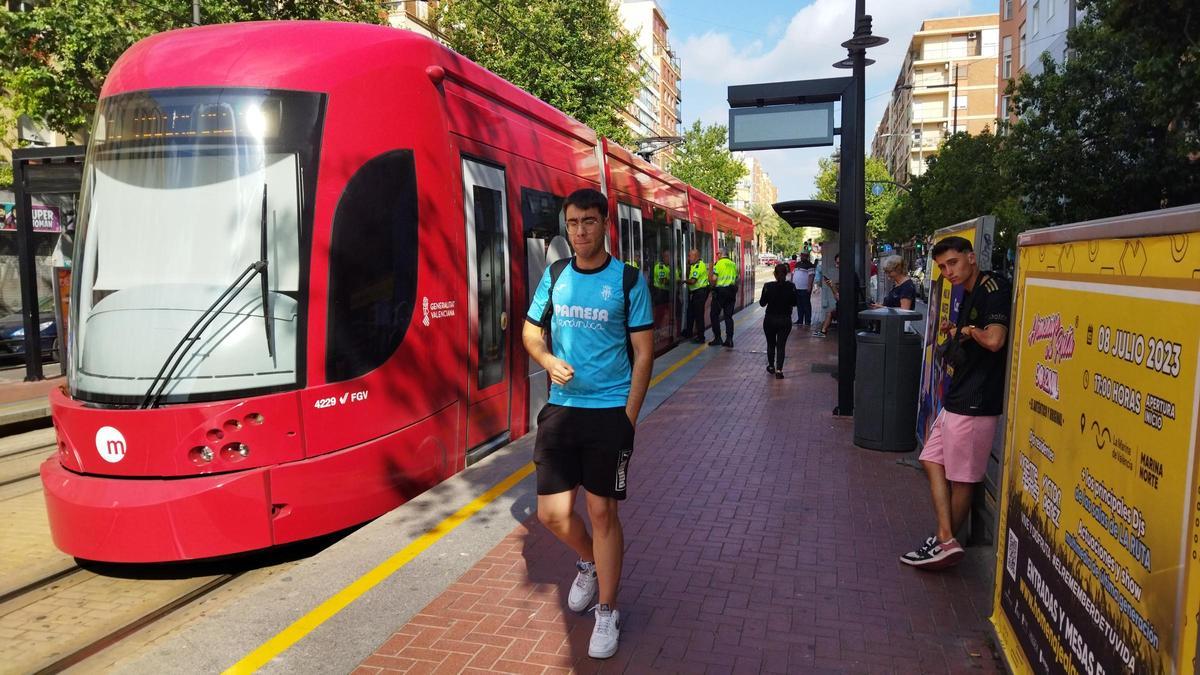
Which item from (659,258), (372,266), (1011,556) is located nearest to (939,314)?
(1011,556)

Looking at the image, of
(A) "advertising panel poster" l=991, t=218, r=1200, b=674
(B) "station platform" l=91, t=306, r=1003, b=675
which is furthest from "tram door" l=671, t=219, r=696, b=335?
(A) "advertising panel poster" l=991, t=218, r=1200, b=674

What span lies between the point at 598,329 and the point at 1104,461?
6.01 feet

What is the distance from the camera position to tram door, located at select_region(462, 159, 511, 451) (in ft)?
20.4

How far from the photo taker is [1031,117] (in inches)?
789

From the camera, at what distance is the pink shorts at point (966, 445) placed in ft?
13.7

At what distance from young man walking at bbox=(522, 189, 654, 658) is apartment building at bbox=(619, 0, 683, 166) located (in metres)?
79.0

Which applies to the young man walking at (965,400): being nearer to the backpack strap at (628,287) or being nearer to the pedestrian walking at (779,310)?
the backpack strap at (628,287)

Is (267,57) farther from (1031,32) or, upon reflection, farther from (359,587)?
(1031,32)

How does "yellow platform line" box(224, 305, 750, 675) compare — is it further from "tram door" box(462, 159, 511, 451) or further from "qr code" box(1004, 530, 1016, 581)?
"qr code" box(1004, 530, 1016, 581)

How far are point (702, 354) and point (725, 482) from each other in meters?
8.04

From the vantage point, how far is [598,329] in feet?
11.3

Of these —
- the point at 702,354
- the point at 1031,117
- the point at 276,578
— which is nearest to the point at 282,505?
the point at 276,578

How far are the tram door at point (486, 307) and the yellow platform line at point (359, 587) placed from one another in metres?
0.64

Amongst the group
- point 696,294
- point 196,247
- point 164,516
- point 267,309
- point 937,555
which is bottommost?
point 937,555
